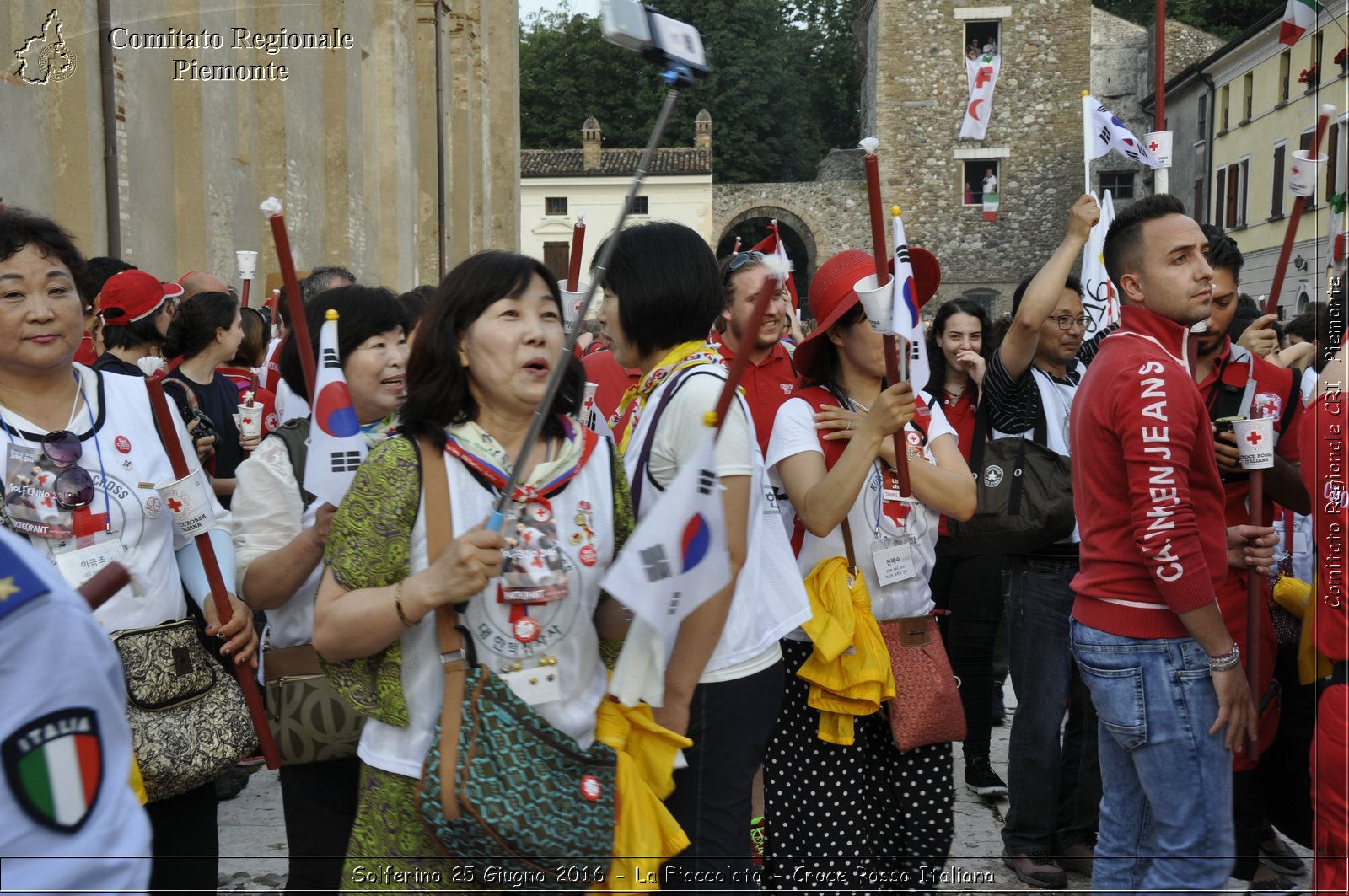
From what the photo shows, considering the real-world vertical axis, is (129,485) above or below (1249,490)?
above

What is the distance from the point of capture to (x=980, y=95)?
41.8 metres

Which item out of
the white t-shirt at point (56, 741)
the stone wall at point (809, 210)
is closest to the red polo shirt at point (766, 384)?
the white t-shirt at point (56, 741)

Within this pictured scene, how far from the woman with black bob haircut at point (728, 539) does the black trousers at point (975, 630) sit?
9.80ft

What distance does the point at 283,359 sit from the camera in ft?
12.0

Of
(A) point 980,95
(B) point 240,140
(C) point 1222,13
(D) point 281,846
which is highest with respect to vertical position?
(A) point 980,95

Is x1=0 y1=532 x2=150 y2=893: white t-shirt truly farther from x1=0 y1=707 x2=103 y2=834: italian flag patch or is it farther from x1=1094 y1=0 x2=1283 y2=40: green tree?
x1=1094 y1=0 x2=1283 y2=40: green tree

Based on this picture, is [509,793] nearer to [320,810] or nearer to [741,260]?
[320,810]

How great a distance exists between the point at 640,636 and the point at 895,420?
3.48 feet

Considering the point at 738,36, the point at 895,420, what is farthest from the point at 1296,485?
the point at 738,36

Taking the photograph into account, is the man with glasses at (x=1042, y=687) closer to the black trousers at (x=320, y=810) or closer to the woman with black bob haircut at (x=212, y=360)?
the black trousers at (x=320, y=810)

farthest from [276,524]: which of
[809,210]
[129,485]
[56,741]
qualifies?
[809,210]

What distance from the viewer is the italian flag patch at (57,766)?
1354mm

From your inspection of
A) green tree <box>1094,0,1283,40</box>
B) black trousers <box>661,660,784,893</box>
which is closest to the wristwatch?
black trousers <box>661,660,784,893</box>

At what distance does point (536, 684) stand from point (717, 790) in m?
0.69
